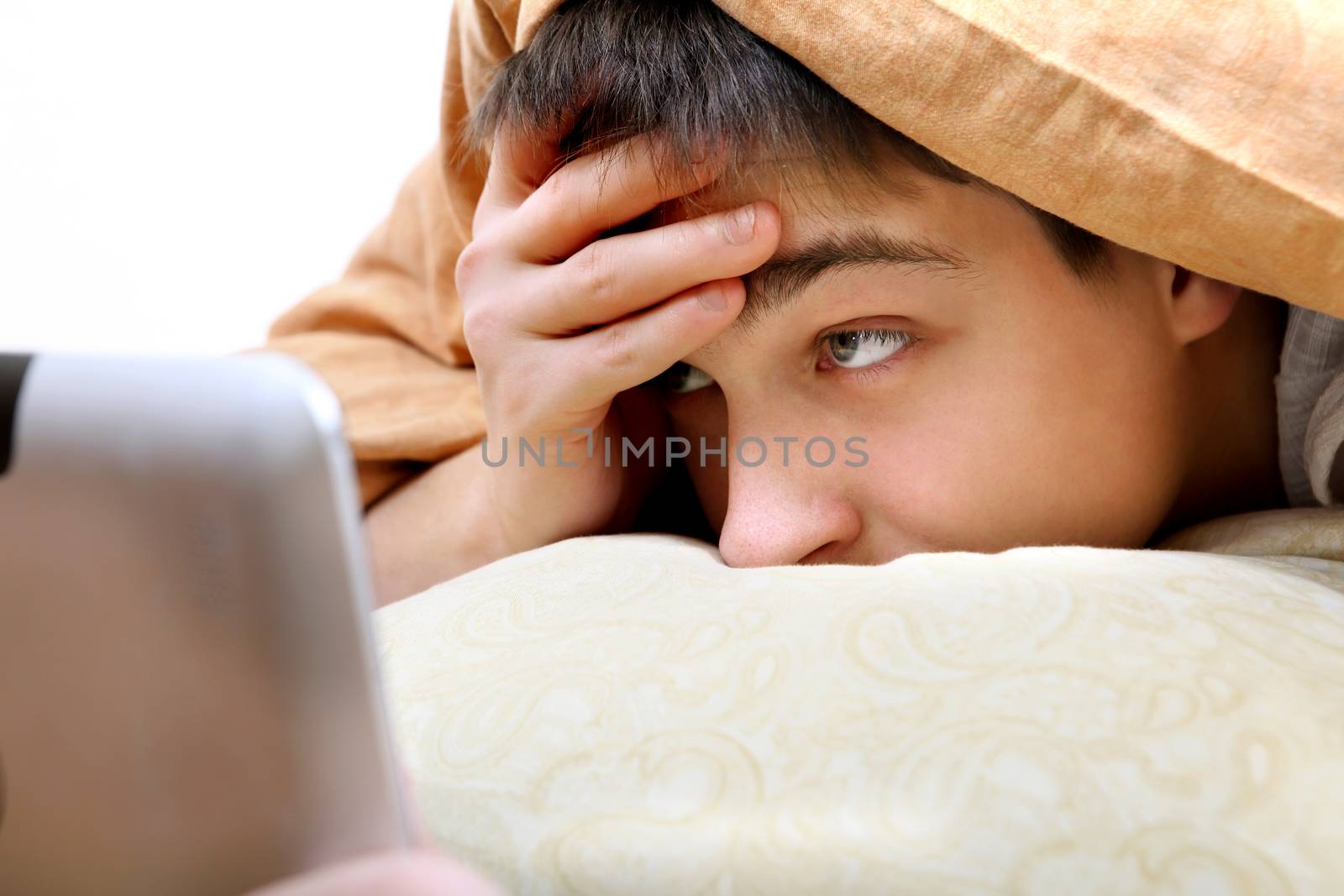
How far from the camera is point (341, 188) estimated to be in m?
2.15

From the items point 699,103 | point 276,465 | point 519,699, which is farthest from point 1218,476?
point 276,465

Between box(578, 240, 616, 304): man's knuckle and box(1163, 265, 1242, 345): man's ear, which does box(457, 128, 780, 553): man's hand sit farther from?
box(1163, 265, 1242, 345): man's ear

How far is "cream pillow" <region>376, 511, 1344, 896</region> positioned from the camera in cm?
42

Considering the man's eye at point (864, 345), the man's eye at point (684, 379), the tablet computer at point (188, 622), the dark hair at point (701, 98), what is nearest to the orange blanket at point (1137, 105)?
the dark hair at point (701, 98)

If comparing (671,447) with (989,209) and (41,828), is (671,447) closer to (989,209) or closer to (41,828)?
(989,209)

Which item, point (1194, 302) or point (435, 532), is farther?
point (435, 532)

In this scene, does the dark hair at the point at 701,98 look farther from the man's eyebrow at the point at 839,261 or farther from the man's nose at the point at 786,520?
the man's nose at the point at 786,520

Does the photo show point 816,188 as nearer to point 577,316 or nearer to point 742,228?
point 742,228

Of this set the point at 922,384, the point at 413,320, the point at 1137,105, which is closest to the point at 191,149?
the point at 413,320

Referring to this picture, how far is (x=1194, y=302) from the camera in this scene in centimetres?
85

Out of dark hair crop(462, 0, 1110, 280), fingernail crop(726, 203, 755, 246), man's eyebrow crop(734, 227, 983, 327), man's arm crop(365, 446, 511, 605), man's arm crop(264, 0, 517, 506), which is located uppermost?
dark hair crop(462, 0, 1110, 280)

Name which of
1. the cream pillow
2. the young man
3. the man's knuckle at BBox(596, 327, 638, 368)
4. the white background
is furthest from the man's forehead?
the white background

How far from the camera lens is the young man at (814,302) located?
0.72 metres

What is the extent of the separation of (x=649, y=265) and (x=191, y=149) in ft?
5.55
